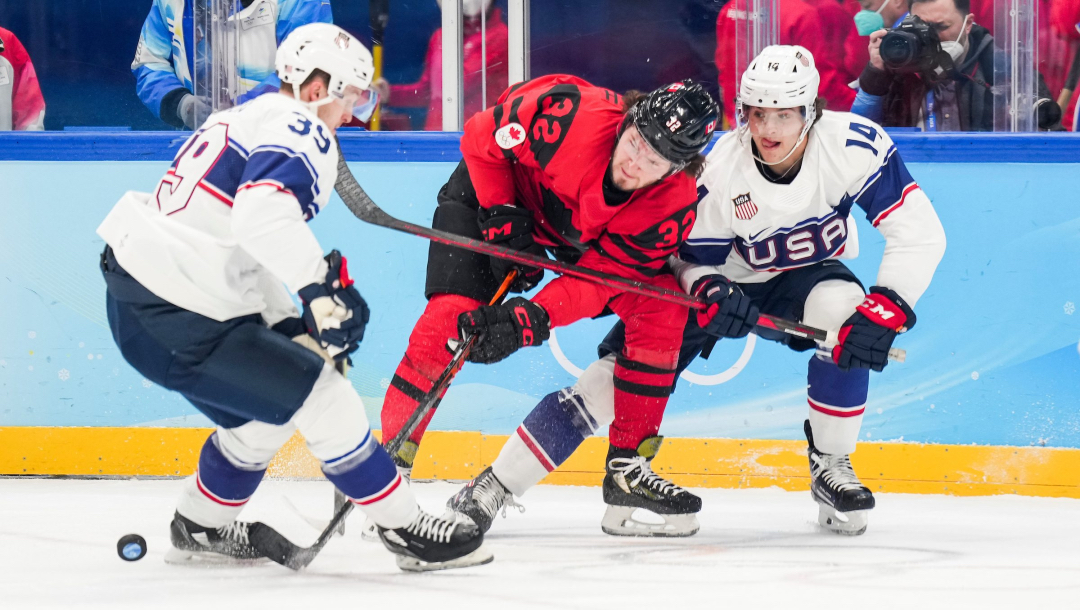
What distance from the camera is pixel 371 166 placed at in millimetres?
3615

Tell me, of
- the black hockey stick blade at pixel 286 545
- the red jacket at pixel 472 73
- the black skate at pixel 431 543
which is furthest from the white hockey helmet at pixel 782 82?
the red jacket at pixel 472 73

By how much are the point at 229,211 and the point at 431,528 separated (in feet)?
2.30

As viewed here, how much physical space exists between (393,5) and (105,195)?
1210mm

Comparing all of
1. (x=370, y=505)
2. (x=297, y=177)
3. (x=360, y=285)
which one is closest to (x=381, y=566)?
(x=370, y=505)

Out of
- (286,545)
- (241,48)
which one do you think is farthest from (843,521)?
(241,48)

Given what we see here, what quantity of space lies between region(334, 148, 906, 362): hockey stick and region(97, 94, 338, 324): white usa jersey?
0.43 m

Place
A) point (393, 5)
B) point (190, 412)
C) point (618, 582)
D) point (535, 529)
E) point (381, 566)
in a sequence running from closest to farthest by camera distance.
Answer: point (618, 582)
point (381, 566)
point (535, 529)
point (190, 412)
point (393, 5)

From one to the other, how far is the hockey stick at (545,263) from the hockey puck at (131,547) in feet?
2.62

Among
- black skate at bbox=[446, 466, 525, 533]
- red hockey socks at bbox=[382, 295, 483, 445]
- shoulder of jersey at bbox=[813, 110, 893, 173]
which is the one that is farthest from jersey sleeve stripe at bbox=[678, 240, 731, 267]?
black skate at bbox=[446, 466, 525, 533]

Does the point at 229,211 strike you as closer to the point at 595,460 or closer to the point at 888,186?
the point at 888,186

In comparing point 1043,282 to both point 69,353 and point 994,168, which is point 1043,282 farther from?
point 69,353

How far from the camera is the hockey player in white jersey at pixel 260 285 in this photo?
1888mm

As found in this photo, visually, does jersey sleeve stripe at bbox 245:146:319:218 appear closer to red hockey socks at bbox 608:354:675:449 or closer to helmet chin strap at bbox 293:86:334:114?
helmet chin strap at bbox 293:86:334:114

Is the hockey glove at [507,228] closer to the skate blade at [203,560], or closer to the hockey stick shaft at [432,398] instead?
the hockey stick shaft at [432,398]
